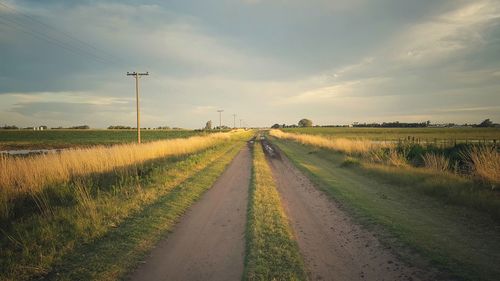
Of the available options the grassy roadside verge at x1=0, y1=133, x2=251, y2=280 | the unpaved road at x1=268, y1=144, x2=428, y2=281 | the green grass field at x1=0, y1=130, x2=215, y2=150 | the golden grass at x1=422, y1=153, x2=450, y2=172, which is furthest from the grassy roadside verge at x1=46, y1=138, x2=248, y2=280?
the green grass field at x1=0, y1=130, x2=215, y2=150

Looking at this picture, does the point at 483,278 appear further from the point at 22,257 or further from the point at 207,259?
the point at 22,257

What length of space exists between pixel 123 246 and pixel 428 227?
24.0 ft

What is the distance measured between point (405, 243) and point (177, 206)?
6368mm

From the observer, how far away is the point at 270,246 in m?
6.02

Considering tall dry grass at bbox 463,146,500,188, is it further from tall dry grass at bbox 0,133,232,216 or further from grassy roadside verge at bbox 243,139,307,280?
Answer: tall dry grass at bbox 0,133,232,216

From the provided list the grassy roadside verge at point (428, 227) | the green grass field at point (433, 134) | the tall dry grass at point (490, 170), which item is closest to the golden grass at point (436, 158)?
the tall dry grass at point (490, 170)

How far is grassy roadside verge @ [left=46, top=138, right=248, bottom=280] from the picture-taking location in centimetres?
496

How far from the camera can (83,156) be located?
1473 cm

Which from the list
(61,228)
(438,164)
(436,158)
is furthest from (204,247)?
(436,158)

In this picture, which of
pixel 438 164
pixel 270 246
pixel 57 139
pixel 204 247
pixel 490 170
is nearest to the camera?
pixel 270 246

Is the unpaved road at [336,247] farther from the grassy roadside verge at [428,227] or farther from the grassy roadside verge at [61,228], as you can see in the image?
the grassy roadside verge at [61,228]

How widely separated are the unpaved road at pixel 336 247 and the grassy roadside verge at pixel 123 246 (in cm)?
326

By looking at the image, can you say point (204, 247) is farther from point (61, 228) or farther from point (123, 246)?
point (61, 228)

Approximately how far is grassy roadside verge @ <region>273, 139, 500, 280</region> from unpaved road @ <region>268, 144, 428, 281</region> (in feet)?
1.37
